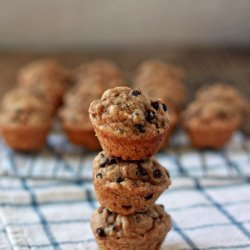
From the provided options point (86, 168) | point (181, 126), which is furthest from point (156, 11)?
point (86, 168)

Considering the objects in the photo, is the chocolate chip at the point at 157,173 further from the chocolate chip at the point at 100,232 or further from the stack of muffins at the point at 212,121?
the stack of muffins at the point at 212,121

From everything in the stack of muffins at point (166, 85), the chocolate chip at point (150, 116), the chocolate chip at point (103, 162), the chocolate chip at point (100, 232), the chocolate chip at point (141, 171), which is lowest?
the chocolate chip at point (100, 232)

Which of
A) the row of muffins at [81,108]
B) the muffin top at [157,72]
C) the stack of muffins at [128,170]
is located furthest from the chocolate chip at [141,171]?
the muffin top at [157,72]

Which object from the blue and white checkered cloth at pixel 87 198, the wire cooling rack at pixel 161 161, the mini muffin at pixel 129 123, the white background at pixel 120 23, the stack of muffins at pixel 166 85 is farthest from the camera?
the white background at pixel 120 23

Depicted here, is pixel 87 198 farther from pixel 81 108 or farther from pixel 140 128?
pixel 140 128

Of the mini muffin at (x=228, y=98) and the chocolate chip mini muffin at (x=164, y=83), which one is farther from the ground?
the chocolate chip mini muffin at (x=164, y=83)

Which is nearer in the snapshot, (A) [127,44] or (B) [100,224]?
(B) [100,224]

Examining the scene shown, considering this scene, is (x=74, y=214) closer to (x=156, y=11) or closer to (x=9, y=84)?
(x=9, y=84)
